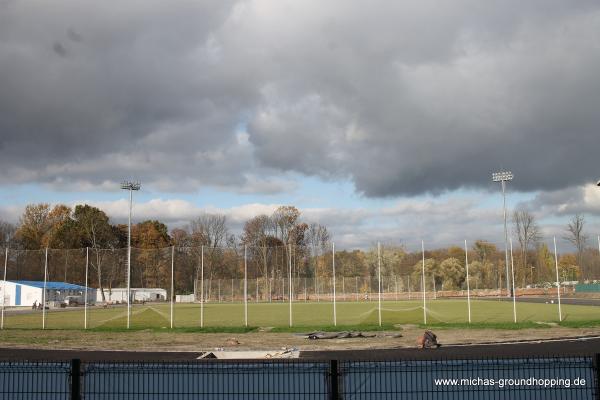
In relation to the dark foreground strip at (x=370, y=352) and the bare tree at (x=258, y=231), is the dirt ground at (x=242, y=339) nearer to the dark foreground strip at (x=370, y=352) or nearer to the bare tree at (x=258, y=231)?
the dark foreground strip at (x=370, y=352)

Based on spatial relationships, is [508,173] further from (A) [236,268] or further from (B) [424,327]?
(B) [424,327]

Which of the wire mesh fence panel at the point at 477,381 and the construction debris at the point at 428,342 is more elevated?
the wire mesh fence panel at the point at 477,381

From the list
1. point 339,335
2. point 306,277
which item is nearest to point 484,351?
point 339,335

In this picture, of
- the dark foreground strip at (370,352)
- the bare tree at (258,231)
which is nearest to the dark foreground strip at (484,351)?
the dark foreground strip at (370,352)

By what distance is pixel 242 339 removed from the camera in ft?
84.8

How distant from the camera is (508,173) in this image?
65.8m

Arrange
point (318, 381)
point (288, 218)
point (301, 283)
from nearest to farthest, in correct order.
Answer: point (318, 381) < point (301, 283) < point (288, 218)

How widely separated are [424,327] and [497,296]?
3691 cm

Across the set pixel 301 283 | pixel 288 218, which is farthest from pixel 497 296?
pixel 288 218

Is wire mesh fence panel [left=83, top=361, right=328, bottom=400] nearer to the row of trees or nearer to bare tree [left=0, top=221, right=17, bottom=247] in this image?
the row of trees

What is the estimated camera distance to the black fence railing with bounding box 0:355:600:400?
683cm

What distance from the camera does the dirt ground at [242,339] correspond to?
22922mm

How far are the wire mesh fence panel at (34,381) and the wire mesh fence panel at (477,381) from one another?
3298 millimetres

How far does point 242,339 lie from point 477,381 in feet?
64.2
